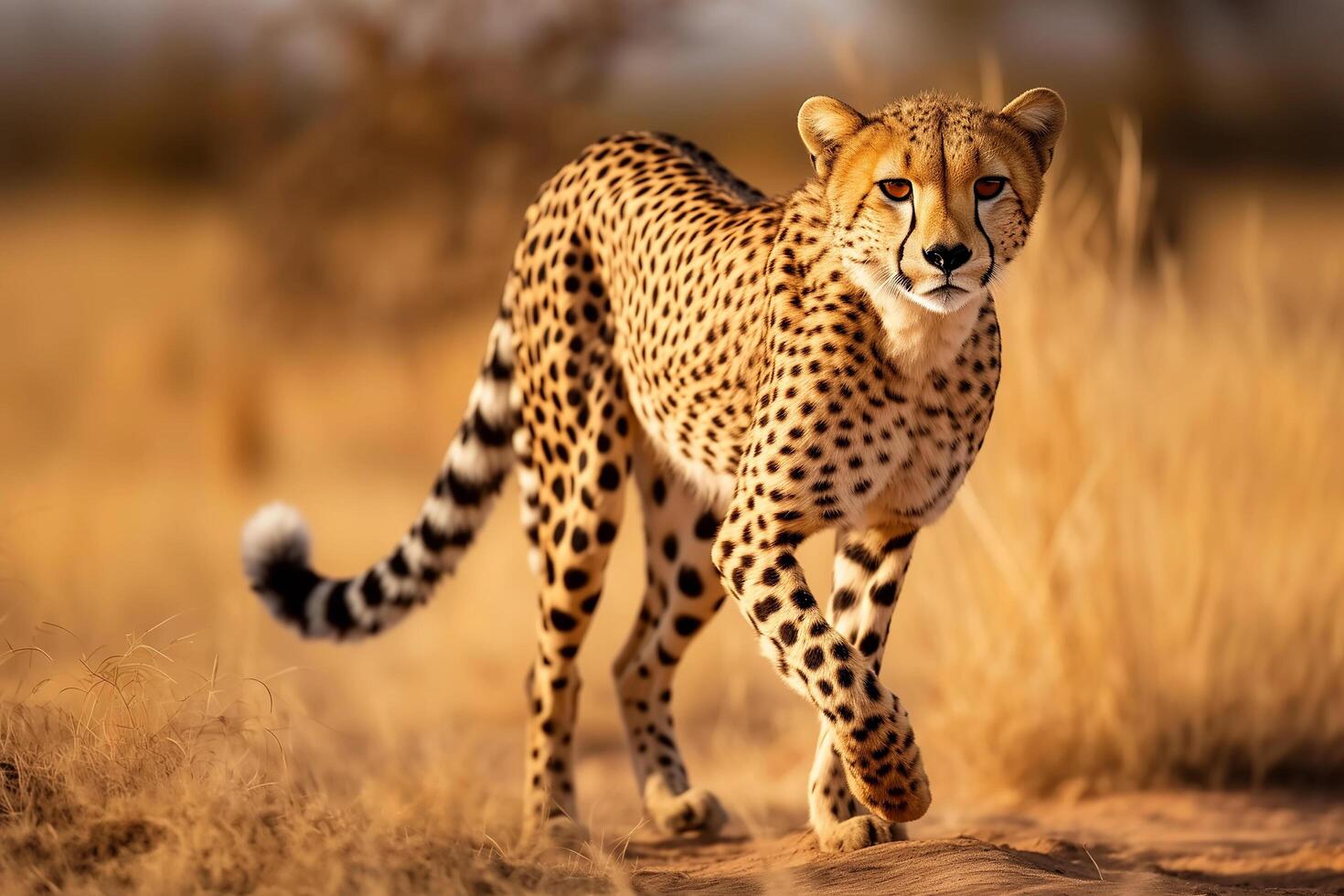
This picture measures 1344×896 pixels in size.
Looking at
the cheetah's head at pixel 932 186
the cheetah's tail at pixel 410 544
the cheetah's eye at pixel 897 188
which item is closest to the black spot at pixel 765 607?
the cheetah's head at pixel 932 186

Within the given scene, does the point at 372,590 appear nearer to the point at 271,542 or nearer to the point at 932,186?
the point at 271,542

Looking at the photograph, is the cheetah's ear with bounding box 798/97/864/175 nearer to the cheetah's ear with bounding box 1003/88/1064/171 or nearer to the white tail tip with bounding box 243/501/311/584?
the cheetah's ear with bounding box 1003/88/1064/171

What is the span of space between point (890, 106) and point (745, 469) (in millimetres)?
583

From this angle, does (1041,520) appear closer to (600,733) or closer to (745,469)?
(745,469)

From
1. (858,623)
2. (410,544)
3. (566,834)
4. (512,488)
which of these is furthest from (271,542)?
(512,488)

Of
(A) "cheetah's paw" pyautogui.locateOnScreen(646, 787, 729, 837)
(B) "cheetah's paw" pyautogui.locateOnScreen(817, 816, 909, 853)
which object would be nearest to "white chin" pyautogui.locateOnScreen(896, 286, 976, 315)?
(B) "cheetah's paw" pyautogui.locateOnScreen(817, 816, 909, 853)

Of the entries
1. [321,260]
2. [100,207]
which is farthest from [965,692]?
[100,207]

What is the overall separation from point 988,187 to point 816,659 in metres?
0.68

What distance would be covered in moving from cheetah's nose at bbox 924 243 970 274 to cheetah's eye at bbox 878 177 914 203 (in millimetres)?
123

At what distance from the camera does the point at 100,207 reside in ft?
63.2

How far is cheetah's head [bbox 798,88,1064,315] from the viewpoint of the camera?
2.27m

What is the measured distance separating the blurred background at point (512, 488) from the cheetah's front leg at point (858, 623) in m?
0.55

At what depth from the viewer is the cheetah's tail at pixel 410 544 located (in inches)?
126

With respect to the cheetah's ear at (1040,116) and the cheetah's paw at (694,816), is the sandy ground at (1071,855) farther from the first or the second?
the cheetah's ear at (1040,116)
